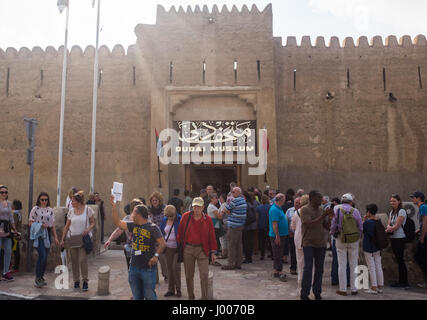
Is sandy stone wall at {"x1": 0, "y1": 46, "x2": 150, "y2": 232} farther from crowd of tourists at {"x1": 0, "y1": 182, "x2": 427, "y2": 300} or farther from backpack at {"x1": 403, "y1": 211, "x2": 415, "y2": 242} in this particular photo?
backpack at {"x1": 403, "y1": 211, "x2": 415, "y2": 242}

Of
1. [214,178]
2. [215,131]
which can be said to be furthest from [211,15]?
[214,178]

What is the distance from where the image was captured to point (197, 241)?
482 cm

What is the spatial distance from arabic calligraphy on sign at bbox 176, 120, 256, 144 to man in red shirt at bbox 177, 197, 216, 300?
25.5 ft

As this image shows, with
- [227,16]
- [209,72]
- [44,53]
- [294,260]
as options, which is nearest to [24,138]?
[44,53]

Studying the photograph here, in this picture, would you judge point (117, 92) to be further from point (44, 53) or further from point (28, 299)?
point (28, 299)

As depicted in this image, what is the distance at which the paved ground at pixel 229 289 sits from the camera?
5.41m

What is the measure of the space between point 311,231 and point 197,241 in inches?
62.8

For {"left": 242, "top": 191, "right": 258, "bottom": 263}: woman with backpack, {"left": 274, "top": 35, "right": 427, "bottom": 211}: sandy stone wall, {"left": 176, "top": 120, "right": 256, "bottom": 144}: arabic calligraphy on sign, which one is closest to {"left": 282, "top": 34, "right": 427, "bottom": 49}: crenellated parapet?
{"left": 274, "top": 35, "right": 427, "bottom": 211}: sandy stone wall

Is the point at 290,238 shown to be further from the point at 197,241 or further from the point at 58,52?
the point at 58,52

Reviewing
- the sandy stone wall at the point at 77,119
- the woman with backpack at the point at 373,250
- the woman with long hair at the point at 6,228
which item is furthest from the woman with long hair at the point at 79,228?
the sandy stone wall at the point at 77,119

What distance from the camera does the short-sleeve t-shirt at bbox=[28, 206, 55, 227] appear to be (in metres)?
6.07

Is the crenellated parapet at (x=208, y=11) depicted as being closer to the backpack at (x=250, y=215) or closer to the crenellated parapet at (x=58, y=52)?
the crenellated parapet at (x=58, y=52)

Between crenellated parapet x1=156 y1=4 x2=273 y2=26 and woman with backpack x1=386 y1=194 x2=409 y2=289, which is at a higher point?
crenellated parapet x1=156 y1=4 x2=273 y2=26
